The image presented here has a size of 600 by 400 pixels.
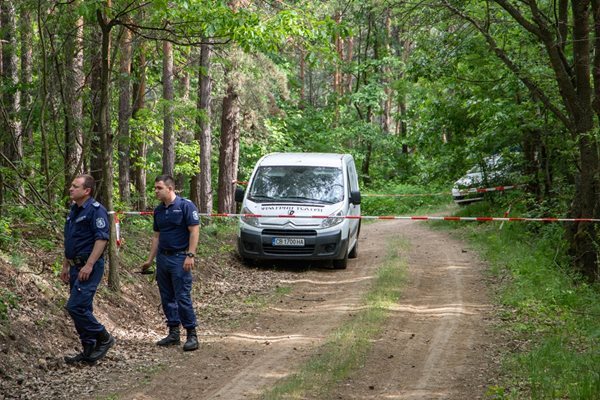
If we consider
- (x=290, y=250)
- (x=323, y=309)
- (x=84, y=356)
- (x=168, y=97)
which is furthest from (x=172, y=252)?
(x=168, y=97)

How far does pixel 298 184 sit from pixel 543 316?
6.09 metres

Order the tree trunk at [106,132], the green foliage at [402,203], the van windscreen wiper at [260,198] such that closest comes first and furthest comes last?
the tree trunk at [106,132] < the van windscreen wiper at [260,198] < the green foliage at [402,203]

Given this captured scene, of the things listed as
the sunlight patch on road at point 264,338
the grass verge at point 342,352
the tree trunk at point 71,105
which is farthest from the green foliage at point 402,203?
the sunlight patch on road at point 264,338

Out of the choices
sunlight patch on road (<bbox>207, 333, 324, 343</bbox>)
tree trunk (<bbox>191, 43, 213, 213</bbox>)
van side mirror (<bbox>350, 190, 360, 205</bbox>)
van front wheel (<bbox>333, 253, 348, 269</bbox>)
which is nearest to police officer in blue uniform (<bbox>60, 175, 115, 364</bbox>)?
sunlight patch on road (<bbox>207, 333, 324, 343</bbox>)

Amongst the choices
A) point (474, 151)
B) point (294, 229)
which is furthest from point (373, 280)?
point (474, 151)

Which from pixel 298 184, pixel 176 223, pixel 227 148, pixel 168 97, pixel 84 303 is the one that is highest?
pixel 168 97

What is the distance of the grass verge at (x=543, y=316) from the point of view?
6.41 metres

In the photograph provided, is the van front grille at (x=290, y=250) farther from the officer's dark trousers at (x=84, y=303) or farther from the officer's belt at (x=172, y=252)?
the officer's dark trousers at (x=84, y=303)

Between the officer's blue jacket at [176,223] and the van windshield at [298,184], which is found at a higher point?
the van windshield at [298,184]

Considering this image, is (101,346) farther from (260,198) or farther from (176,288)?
(260,198)

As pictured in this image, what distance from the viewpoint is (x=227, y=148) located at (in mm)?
20125

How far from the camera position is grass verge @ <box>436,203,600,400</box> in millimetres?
6410

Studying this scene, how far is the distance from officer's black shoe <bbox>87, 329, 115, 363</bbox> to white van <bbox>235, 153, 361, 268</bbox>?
19.7 feet

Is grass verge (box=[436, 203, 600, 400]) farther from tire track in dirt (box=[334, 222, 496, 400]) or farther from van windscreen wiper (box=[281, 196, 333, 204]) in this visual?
van windscreen wiper (box=[281, 196, 333, 204])
